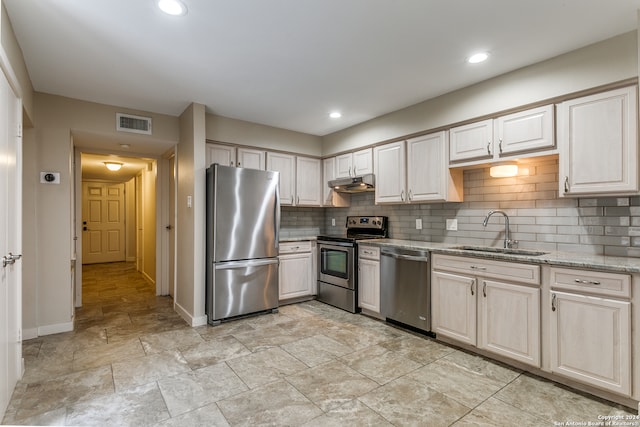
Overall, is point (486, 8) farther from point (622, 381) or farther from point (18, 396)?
point (18, 396)

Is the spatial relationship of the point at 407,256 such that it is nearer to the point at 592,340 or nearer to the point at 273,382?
the point at 592,340

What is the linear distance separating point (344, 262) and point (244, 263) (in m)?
1.23

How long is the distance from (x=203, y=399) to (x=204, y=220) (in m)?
2.02

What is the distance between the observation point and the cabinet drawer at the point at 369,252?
3.73 m

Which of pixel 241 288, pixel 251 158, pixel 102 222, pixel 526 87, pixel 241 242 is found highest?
pixel 526 87

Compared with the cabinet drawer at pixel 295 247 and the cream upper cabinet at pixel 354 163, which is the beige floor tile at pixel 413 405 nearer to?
the cabinet drawer at pixel 295 247

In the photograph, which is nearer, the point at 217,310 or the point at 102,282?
the point at 217,310

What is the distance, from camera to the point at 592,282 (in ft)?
6.91

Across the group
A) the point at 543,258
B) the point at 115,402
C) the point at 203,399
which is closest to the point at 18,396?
the point at 115,402

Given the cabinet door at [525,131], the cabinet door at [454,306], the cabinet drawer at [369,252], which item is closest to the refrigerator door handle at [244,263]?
the cabinet drawer at [369,252]

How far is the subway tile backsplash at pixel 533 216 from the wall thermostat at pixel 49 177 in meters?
3.88

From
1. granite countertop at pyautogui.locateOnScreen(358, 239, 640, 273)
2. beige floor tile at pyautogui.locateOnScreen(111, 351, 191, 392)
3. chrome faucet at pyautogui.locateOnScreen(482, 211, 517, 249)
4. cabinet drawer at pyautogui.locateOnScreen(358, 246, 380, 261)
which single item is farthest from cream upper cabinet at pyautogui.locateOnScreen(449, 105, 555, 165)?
beige floor tile at pyautogui.locateOnScreen(111, 351, 191, 392)

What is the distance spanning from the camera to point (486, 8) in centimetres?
202

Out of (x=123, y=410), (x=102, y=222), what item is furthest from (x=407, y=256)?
(x=102, y=222)
